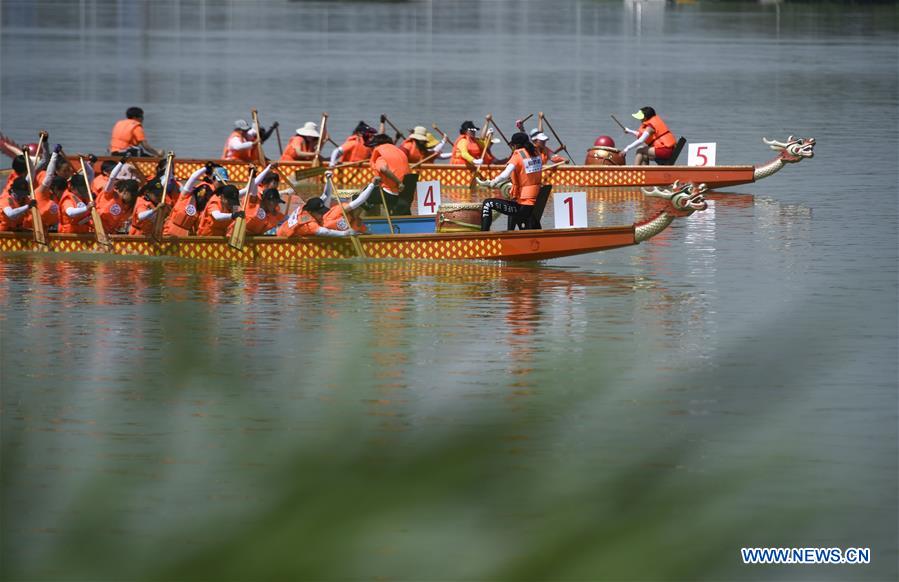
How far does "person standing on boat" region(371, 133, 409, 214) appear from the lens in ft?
82.8

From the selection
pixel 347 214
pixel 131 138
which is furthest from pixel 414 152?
pixel 347 214

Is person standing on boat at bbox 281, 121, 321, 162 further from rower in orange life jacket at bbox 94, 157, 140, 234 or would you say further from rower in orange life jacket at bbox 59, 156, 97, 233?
rower in orange life jacket at bbox 59, 156, 97, 233

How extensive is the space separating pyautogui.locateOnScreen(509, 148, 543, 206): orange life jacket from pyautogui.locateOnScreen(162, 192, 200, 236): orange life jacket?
5073 millimetres

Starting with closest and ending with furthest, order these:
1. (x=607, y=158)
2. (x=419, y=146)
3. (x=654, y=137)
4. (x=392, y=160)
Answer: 1. (x=392, y=160)
2. (x=419, y=146)
3. (x=654, y=137)
4. (x=607, y=158)

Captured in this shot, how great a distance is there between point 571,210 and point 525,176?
1644 millimetres

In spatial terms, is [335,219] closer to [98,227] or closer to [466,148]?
[98,227]

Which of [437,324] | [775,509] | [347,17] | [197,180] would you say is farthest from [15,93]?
[347,17]

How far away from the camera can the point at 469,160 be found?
3262 cm

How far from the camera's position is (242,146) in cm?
3338

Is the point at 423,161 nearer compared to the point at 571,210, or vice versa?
the point at 571,210

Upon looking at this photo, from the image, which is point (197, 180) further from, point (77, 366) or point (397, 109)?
point (397, 109)

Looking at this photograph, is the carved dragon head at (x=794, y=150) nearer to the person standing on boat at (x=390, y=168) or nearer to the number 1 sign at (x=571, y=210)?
the person standing on boat at (x=390, y=168)

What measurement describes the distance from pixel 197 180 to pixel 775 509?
2081 centimetres

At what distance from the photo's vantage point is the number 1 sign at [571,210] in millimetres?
22703
